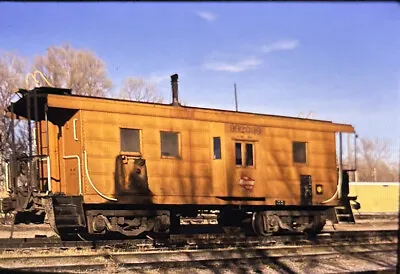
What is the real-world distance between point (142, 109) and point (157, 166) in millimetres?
1436

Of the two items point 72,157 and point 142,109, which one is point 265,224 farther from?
point 72,157

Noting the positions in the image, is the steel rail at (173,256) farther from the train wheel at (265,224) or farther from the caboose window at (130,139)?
the caboose window at (130,139)

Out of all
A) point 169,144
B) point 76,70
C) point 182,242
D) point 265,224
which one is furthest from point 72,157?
point 76,70

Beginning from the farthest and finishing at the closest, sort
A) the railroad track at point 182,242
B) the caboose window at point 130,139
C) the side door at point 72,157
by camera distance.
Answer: the caboose window at point 130,139, the side door at point 72,157, the railroad track at point 182,242

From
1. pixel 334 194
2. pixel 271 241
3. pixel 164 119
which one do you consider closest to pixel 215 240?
pixel 271 241

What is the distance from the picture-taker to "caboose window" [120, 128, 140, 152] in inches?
478

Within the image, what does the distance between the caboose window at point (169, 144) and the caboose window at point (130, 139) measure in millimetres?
698

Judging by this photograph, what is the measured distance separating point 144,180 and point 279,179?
4.20 m

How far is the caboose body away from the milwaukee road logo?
0.03 metres

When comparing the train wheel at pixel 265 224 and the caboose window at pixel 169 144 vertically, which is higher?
the caboose window at pixel 169 144

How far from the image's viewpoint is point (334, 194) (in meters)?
15.7

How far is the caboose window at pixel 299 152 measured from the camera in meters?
15.0

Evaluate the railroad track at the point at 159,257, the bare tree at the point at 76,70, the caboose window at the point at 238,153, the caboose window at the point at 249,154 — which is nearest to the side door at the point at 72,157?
the railroad track at the point at 159,257

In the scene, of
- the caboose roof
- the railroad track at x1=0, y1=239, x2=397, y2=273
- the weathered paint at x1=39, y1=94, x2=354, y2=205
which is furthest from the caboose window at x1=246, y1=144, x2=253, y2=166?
the railroad track at x1=0, y1=239, x2=397, y2=273
